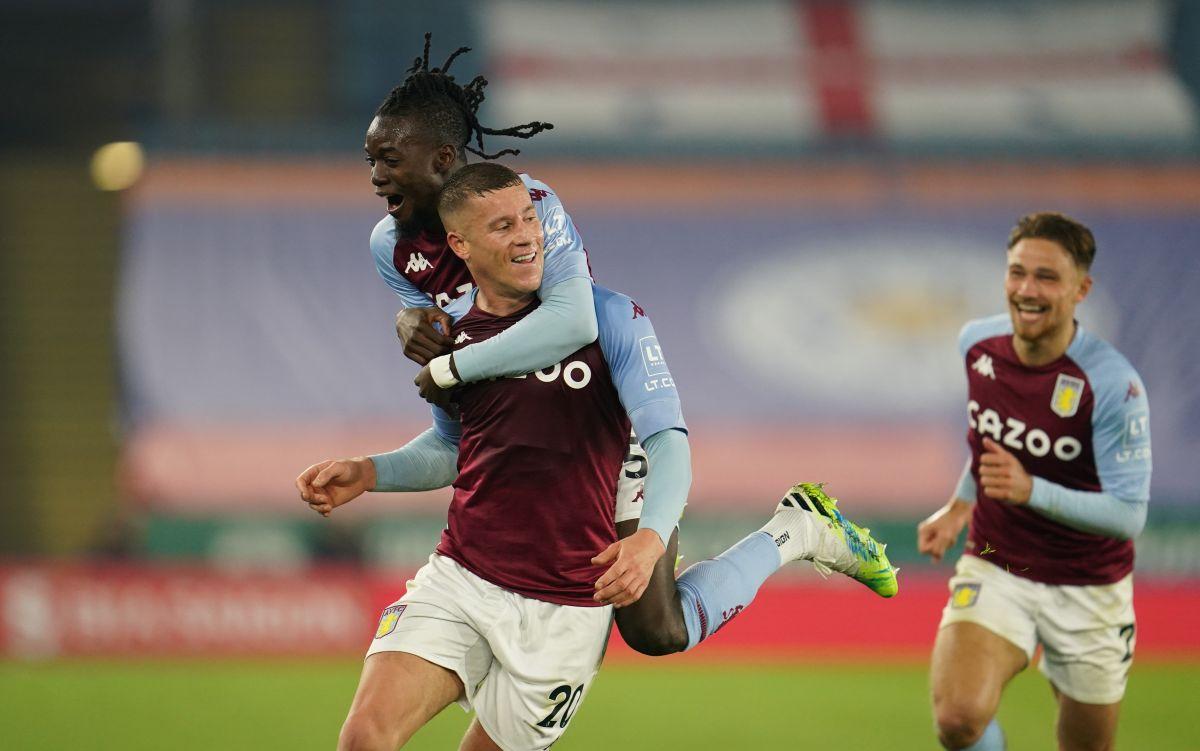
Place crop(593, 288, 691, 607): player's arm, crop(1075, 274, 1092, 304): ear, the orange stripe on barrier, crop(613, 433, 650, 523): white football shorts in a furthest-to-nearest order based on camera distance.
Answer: the orange stripe on barrier, crop(1075, 274, 1092, 304): ear, crop(613, 433, 650, 523): white football shorts, crop(593, 288, 691, 607): player's arm

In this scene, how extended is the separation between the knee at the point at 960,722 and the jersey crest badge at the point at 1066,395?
43.5 inches

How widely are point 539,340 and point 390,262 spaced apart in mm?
1017

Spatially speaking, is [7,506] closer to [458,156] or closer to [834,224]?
[834,224]

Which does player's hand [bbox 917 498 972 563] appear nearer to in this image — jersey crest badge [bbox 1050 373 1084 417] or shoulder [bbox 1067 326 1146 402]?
jersey crest badge [bbox 1050 373 1084 417]

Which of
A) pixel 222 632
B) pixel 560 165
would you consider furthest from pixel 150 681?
pixel 560 165

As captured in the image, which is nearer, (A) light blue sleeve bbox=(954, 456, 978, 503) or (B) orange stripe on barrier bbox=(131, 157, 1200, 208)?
(A) light blue sleeve bbox=(954, 456, 978, 503)

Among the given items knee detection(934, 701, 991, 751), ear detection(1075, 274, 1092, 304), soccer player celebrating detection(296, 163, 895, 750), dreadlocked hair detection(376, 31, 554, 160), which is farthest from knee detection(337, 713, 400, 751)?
ear detection(1075, 274, 1092, 304)

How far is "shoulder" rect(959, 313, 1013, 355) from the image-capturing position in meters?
5.71

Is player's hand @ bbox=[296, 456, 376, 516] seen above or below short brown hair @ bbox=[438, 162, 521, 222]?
below

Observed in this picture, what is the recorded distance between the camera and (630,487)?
4.75 metres

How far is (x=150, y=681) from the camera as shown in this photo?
408 inches

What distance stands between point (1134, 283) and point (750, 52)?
17.3 feet

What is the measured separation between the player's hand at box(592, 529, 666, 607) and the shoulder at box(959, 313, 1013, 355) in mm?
2195

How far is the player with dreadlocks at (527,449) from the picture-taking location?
14.1 feet
